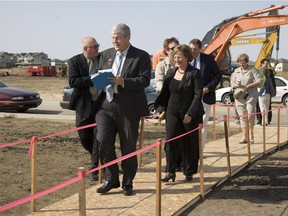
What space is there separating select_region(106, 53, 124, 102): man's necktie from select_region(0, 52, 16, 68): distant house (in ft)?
360

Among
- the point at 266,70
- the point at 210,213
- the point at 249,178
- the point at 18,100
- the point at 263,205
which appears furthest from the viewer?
the point at 18,100

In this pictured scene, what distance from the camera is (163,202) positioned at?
5398 millimetres

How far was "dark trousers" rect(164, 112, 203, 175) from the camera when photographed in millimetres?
6270

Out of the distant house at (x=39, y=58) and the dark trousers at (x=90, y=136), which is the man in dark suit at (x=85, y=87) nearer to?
the dark trousers at (x=90, y=136)

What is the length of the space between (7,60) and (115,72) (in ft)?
388

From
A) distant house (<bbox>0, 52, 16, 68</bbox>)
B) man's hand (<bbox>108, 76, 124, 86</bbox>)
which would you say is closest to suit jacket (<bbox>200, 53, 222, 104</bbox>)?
man's hand (<bbox>108, 76, 124, 86</bbox>)

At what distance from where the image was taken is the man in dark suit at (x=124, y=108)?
5594 millimetres

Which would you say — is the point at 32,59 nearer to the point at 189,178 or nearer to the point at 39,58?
the point at 39,58

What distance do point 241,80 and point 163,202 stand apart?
4.90 metres

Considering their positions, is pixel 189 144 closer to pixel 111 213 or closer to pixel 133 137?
pixel 133 137

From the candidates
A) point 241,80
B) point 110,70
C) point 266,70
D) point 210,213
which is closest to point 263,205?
point 210,213

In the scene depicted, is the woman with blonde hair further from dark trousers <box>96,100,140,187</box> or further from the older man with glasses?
dark trousers <box>96,100,140,187</box>

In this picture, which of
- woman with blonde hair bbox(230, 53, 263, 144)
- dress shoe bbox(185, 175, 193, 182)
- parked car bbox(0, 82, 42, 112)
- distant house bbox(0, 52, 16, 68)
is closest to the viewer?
dress shoe bbox(185, 175, 193, 182)

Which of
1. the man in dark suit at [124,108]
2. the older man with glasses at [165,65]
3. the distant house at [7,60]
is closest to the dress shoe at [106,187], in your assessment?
the man in dark suit at [124,108]
